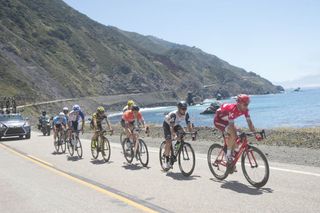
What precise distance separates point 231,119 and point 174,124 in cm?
195

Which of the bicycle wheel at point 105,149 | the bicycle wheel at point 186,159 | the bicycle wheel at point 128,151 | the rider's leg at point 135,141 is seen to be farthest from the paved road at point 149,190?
the bicycle wheel at point 105,149

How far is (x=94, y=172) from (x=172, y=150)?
2.36 metres

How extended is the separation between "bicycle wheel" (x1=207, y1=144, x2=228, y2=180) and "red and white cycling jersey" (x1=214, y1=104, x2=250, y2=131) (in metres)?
0.55

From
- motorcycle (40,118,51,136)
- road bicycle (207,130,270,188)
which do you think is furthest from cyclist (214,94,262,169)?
motorcycle (40,118,51,136)

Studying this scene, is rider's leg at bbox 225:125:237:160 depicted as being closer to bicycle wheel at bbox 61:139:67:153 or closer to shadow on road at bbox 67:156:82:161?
shadow on road at bbox 67:156:82:161

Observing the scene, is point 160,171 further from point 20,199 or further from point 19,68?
point 19,68

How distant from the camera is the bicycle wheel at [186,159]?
10578 millimetres

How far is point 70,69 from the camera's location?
147m

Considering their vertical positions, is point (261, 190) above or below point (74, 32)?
below

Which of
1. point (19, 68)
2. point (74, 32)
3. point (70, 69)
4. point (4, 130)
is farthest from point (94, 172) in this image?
point (74, 32)

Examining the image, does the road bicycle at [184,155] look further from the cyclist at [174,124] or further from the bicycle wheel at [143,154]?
the bicycle wheel at [143,154]

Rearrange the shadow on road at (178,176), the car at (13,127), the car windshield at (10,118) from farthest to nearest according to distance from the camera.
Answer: the car windshield at (10,118)
the car at (13,127)
the shadow on road at (178,176)

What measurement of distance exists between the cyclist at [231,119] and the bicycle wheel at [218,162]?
0.36 meters

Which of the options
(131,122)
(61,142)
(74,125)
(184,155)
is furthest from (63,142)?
(184,155)
